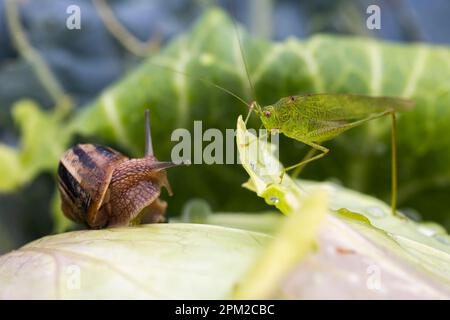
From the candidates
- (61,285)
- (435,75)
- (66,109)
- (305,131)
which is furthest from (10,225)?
(435,75)

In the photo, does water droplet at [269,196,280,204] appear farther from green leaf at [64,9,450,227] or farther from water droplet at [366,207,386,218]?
green leaf at [64,9,450,227]

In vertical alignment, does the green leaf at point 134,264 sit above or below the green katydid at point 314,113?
below

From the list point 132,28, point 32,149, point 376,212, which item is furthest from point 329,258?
point 132,28

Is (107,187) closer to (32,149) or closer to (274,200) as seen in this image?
(274,200)

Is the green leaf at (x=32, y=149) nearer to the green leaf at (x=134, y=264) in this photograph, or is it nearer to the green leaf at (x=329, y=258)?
the green leaf at (x=134, y=264)

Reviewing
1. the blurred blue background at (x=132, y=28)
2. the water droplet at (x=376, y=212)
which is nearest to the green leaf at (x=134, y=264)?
the water droplet at (x=376, y=212)

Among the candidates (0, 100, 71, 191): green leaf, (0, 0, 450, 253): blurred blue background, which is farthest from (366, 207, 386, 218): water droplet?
(0, 0, 450, 253): blurred blue background
